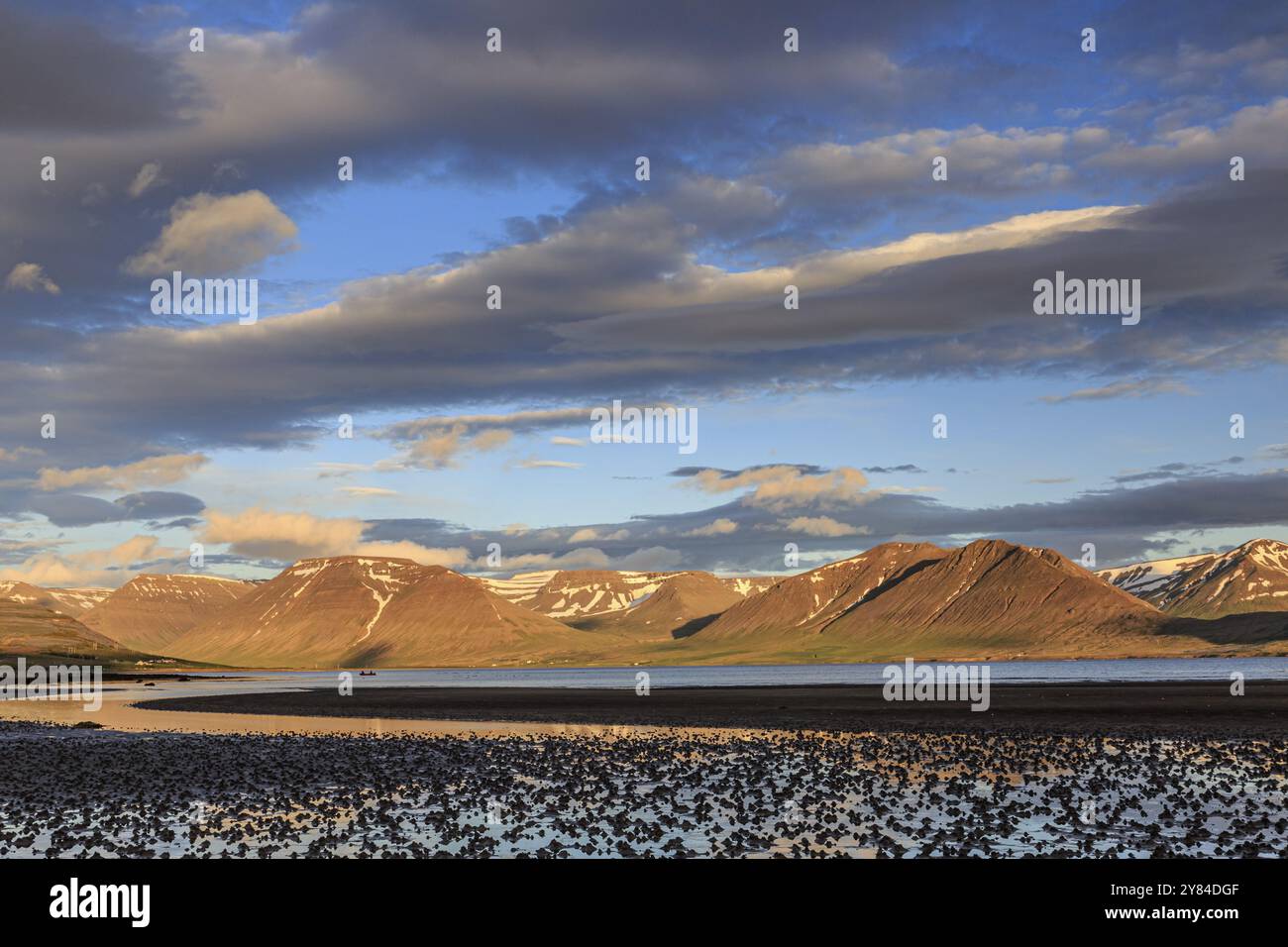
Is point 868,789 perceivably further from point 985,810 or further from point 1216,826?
point 1216,826

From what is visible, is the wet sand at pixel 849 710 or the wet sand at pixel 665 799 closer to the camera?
the wet sand at pixel 665 799

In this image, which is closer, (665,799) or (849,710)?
(665,799)

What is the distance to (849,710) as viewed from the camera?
276ft

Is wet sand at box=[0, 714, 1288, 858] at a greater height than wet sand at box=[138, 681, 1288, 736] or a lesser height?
greater

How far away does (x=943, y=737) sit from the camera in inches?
2172

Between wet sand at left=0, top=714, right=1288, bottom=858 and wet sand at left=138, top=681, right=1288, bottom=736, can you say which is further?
wet sand at left=138, top=681, right=1288, bottom=736

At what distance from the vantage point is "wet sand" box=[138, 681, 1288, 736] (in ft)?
213

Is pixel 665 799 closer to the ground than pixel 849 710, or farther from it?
farther from it

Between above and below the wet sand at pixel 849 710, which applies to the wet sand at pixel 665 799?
above

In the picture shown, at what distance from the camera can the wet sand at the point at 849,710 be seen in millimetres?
64812
